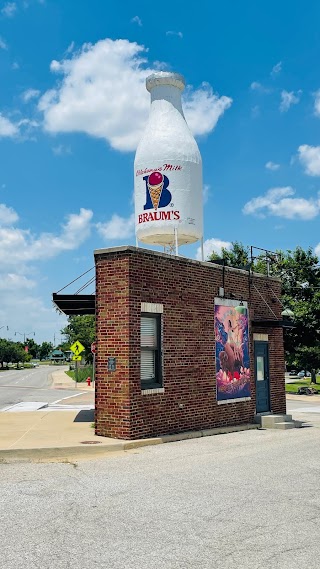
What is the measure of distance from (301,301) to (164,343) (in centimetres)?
2519

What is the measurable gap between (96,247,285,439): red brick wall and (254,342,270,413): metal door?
4.56ft

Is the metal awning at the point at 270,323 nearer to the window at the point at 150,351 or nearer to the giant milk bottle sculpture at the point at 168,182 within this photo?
the giant milk bottle sculpture at the point at 168,182

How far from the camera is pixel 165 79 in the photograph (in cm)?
1745

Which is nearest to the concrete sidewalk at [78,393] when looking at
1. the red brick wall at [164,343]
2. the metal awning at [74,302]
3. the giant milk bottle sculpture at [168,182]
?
the metal awning at [74,302]

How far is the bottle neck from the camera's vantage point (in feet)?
57.5

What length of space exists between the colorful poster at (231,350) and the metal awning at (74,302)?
12.3 feet

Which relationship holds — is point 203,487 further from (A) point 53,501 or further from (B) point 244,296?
(B) point 244,296

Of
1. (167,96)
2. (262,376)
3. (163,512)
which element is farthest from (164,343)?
(167,96)

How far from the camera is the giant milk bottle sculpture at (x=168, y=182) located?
53.7ft

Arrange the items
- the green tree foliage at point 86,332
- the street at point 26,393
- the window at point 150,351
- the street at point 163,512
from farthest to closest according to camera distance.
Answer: the green tree foliage at point 86,332, the street at point 26,393, the window at point 150,351, the street at point 163,512

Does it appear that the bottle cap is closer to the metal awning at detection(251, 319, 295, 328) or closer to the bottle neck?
the bottle neck

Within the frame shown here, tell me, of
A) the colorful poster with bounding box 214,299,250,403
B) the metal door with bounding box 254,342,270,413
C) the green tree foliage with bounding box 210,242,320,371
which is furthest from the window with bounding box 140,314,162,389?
the green tree foliage with bounding box 210,242,320,371

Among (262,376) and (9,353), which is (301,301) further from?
(9,353)

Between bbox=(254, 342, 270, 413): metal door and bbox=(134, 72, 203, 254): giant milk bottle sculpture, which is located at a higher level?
bbox=(134, 72, 203, 254): giant milk bottle sculpture
